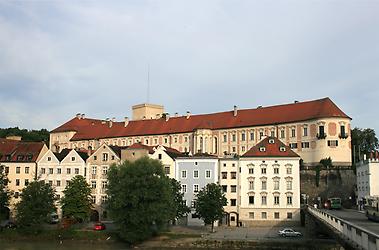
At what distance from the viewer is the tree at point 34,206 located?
60.2 meters

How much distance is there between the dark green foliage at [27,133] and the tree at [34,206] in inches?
2928

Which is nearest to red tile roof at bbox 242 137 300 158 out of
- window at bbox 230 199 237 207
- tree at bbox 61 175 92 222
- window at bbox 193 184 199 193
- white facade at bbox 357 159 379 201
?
window at bbox 230 199 237 207

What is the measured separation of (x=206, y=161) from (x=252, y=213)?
29.6 ft

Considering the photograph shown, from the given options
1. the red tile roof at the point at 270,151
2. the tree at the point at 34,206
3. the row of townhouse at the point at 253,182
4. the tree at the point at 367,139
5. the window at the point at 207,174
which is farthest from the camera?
the tree at the point at 367,139

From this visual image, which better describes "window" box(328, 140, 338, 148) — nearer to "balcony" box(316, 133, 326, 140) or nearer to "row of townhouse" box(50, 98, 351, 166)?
"row of townhouse" box(50, 98, 351, 166)

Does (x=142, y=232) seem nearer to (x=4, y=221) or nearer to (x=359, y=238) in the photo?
(x=4, y=221)

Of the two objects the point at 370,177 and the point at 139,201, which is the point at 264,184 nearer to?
the point at 370,177

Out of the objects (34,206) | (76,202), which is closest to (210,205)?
(76,202)

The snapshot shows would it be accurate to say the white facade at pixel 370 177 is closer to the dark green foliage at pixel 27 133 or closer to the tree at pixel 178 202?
the tree at pixel 178 202

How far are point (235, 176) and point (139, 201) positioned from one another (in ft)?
56.0

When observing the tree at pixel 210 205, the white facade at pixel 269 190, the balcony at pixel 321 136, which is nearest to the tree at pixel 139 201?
the tree at pixel 210 205

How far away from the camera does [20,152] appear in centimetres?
7981

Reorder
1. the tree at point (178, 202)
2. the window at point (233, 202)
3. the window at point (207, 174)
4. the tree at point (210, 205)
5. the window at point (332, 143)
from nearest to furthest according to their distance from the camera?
the tree at point (210, 205) → the tree at point (178, 202) → the window at point (233, 202) → the window at point (207, 174) → the window at point (332, 143)

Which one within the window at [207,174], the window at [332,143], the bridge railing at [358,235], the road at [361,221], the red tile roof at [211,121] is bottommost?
the road at [361,221]
